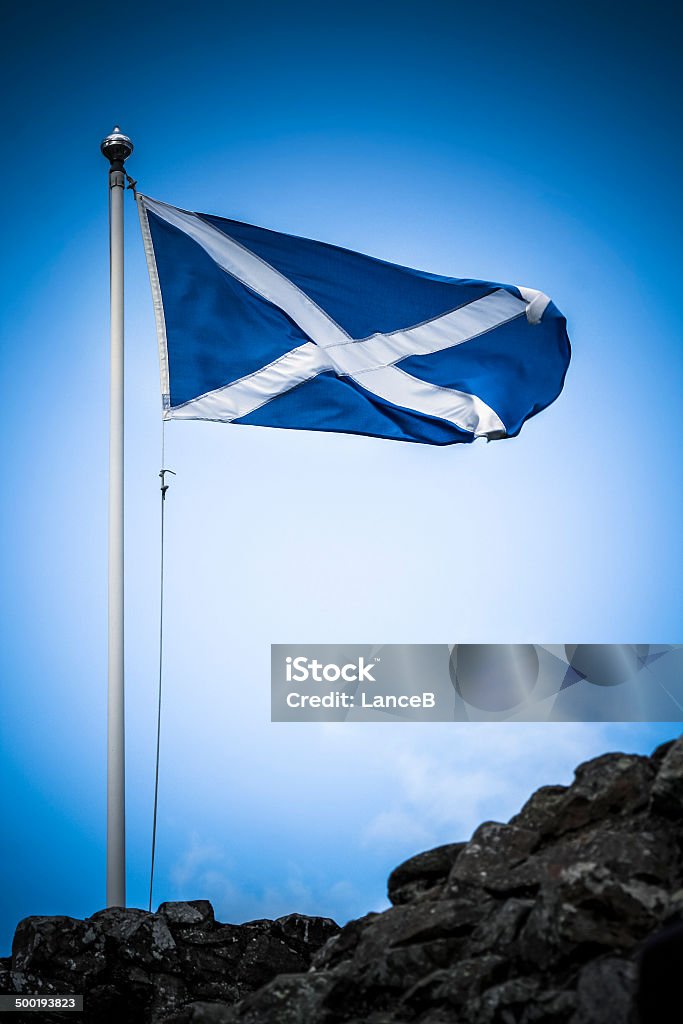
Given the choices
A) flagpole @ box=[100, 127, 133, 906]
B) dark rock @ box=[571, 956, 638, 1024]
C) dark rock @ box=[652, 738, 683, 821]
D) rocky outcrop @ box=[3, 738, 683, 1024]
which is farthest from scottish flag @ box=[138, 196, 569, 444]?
dark rock @ box=[571, 956, 638, 1024]

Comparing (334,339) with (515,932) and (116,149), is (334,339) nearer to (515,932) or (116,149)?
(116,149)

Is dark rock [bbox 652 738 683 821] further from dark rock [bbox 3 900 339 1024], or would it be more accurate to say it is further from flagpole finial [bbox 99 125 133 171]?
flagpole finial [bbox 99 125 133 171]

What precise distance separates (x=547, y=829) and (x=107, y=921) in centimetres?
490

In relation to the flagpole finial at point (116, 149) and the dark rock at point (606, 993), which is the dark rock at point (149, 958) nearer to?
the dark rock at point (606, 993)

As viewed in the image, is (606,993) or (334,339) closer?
(606,993)

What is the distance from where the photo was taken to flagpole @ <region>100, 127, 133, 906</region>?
10773 mm

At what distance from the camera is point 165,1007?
10.0m

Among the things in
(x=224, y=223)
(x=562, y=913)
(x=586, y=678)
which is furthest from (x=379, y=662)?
(x=562, y=913)

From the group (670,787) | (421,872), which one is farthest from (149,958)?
(670,787)

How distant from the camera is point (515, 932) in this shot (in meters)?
6.91

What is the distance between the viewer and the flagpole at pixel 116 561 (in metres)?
10.8

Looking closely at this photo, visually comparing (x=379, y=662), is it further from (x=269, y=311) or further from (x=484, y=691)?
(x=269, y=311)

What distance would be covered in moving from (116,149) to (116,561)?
16.9 ft

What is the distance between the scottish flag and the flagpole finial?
584 millimetres
